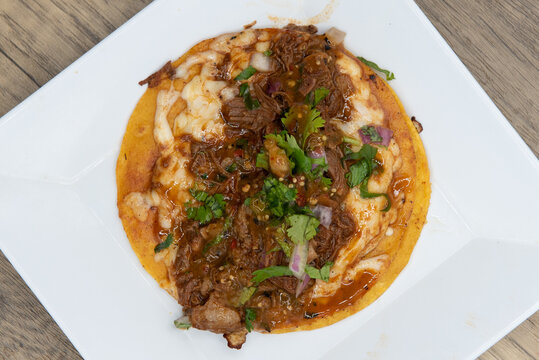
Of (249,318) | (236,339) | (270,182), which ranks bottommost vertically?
(236,339)

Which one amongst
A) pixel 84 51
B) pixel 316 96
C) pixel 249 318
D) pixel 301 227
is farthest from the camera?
pixel 84 51

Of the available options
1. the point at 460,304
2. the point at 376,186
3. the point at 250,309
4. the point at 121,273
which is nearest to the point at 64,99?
the point at 121,273

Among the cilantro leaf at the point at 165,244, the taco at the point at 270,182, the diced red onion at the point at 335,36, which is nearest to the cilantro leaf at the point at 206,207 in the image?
the taco at the point at 270,182

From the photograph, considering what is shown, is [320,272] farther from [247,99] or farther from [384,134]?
[247,99]

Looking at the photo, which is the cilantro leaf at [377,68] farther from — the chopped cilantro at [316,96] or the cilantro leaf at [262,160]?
the cilantro leaf at [262,160]

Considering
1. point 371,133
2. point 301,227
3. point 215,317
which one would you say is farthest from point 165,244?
point 371,133

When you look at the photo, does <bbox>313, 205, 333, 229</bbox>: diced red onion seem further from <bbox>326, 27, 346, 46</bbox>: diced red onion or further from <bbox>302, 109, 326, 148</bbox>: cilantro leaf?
<bbox>326, 27, 346, 46</bbox>: diced red onion
